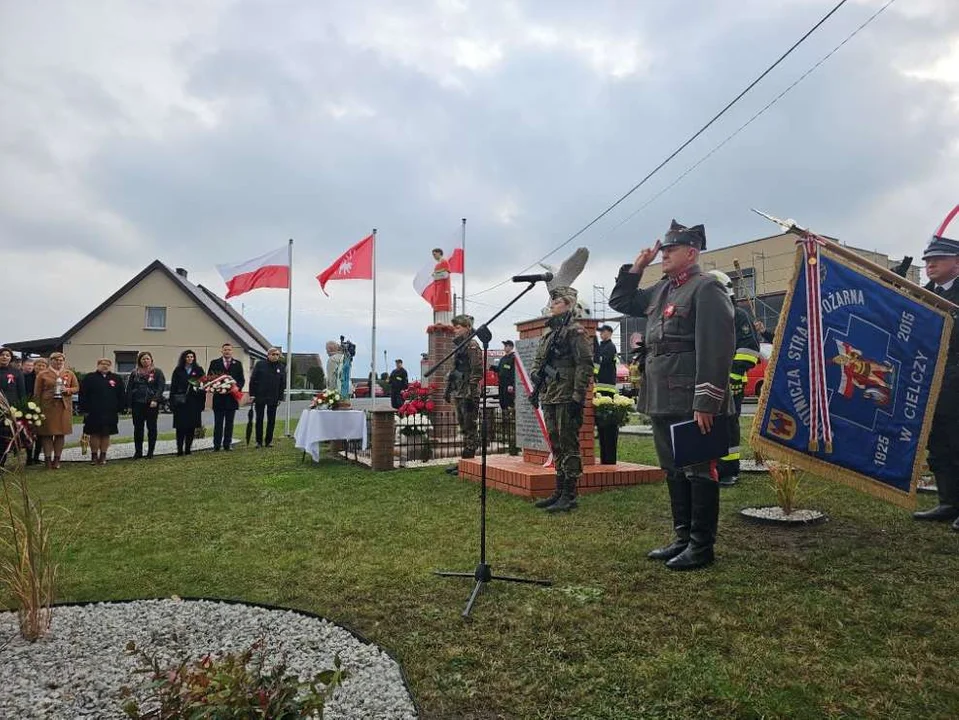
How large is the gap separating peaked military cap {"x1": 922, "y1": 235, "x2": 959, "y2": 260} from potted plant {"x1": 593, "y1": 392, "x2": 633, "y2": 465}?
337 centimetres

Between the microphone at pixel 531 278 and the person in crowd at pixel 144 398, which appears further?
the person in crowd at pixel 144 398

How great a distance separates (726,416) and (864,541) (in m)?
1.53

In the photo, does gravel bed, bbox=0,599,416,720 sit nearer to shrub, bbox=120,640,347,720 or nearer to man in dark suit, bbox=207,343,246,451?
shrub, bbox=120,640,347,720

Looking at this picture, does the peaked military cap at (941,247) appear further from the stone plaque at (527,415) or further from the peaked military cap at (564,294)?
the stone plaque at (527,415)

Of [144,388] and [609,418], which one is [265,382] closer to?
[144,388]

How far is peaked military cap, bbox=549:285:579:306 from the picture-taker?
241 inches

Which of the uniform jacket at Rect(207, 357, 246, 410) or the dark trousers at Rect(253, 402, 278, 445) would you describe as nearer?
the uniform jacket at Rect(207, 357, 246, 410)

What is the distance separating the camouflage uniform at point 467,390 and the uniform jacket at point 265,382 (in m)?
4.15

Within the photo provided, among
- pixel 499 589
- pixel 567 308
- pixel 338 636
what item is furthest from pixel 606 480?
pixel 338 636

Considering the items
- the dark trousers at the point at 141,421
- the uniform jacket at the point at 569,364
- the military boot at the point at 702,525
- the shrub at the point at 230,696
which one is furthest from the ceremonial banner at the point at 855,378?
the dark trousers at the point at 141,421

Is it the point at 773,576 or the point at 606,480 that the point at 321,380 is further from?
the point at 773,576

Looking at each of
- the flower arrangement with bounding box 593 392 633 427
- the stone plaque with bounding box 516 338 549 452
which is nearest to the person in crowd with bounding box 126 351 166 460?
the stone plaque with bounding box 516 338 549 452

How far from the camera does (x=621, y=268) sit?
4.66 metres

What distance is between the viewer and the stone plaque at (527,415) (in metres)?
7.12
